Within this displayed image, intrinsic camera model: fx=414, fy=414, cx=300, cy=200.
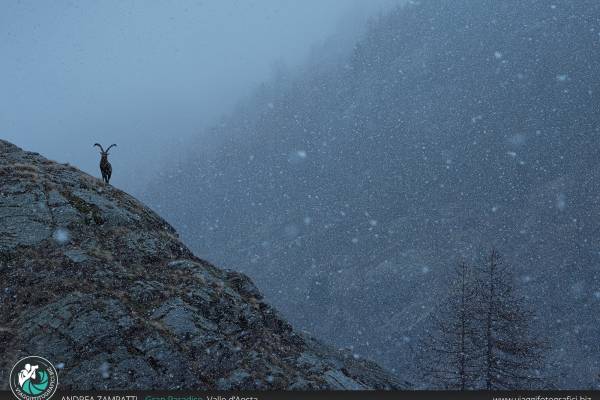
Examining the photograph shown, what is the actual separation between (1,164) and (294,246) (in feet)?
281

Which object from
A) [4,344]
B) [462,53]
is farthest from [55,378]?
[462,53]

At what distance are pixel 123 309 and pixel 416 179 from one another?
106 meters

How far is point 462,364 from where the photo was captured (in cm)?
1634

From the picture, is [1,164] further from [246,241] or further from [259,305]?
[246,241]

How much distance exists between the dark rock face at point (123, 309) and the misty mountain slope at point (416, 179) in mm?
15482
